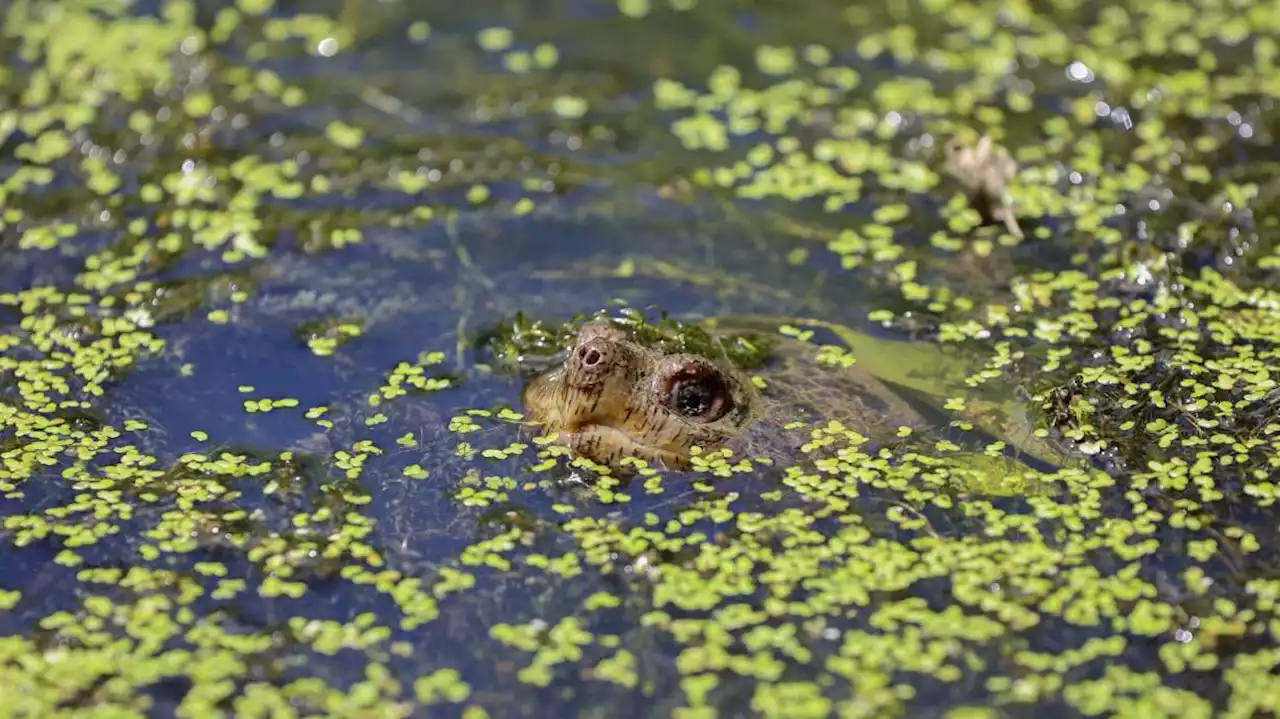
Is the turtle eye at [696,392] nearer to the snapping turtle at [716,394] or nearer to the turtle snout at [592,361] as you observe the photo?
the snapping turtle at [716,394]

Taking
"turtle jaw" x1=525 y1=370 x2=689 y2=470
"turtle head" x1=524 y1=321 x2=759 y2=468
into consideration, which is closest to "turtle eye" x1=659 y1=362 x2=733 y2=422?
"turtle head" x1=524 y1=321 x2=759 y2=468

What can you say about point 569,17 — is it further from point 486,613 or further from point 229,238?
point 486,613

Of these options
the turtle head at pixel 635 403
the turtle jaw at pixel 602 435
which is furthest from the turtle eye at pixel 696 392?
the turtle jaw at pixel 602 435

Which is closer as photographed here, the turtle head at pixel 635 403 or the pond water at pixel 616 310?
the pond water at pixel 616 310

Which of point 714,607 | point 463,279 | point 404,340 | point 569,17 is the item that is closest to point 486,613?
point 714,607

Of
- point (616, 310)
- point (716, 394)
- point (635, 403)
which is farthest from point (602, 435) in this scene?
point (616, 310)

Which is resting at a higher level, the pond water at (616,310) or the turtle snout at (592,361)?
the turtle snout at (592,361)

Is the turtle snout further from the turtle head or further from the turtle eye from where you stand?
the turtle eye
